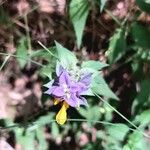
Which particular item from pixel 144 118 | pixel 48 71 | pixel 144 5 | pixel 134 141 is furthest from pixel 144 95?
pixel 48 71

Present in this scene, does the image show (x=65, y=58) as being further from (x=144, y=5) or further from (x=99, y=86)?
(x=144, y=5)

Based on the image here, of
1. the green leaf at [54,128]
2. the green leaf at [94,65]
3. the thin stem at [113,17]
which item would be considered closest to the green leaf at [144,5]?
the thin stem at [113,17]

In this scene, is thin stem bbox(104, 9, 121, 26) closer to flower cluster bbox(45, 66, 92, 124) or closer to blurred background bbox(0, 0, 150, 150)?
blurred background bbox(0, 0, 150, 150)

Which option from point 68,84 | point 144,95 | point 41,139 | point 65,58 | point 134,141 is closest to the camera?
point 68,84

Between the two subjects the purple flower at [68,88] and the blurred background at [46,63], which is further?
the blurred background at [46,63]

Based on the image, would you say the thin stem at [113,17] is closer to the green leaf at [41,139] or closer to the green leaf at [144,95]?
the green leaf at [144,95]

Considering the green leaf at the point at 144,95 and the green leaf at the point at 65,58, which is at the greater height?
the green leaf at the point at 65,58

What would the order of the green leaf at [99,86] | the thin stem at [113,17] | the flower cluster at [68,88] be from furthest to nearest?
the thin stem at [113,17] → the green leaf at [99,86] → the flower cluster at [68,88]
